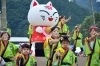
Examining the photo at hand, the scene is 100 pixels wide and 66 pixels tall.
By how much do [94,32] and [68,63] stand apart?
3.22 ft

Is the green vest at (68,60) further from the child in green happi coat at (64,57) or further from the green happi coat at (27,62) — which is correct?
the green happi coat at (27,62)

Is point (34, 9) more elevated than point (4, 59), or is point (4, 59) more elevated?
point (34, 9)

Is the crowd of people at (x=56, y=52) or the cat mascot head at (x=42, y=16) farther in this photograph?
the cat mascot head at (x=42, y=16)

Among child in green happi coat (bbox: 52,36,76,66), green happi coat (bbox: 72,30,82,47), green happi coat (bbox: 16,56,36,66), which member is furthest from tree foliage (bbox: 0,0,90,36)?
child in green happi coat (bbox: 52,36,76,66)

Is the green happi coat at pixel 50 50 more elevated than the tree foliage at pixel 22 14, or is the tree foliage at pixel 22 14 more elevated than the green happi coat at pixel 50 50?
the tree foliage at pixel 22 14

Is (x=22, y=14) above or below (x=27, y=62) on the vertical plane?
Answer: above

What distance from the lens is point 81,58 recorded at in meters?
9.44

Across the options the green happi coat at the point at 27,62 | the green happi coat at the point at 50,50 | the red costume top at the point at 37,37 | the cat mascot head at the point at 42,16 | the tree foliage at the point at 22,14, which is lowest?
the green happi coat at the point at 27,62

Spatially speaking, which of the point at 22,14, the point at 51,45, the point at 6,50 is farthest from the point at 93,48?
the point at 22,14

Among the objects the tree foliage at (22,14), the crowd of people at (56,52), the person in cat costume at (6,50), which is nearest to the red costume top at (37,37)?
the crowd of people at (56,52)

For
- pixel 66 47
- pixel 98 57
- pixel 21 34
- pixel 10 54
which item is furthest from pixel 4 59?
pixel 21 34

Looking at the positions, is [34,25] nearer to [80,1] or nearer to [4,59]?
[4,59]

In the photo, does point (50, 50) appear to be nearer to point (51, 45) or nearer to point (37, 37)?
point (51, 45)

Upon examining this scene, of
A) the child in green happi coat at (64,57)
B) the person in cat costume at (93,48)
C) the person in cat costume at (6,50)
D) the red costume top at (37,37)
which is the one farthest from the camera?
the red costume top at (37,37)
